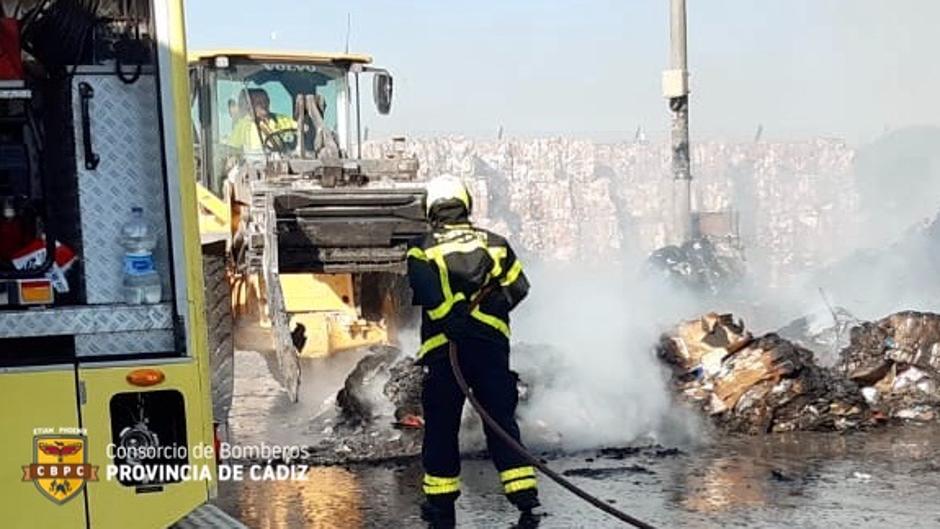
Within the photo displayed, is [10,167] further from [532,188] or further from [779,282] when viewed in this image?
[532,188]

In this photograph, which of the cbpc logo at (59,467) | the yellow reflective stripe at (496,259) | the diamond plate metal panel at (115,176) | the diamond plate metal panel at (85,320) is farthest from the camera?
the yellow reflective stripe at (496,259)

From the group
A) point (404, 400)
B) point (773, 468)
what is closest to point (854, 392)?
point (773, 468)

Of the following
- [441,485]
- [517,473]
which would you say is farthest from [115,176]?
[517,473]

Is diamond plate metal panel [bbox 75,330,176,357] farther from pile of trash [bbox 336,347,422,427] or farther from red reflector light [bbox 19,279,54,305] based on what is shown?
pile of trash [bbox 336,347,422,427]

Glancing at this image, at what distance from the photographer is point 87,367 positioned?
4.15m

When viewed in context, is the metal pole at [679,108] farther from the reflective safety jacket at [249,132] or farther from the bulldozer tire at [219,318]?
the bulldozer tire at [219,318]

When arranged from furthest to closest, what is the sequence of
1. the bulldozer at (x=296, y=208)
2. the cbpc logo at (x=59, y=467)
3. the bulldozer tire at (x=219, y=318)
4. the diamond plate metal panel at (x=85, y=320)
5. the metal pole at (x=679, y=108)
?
the metal pole at (x=679, y=108), the bulldozer at (x=296, y=208), the bulldozer tire at (x=219, y=318), the diamond plate metal panel at (x=85, y=320), the cbpc logo at (x=59, y=467)

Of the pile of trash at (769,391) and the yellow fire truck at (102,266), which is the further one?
the pile of trash at (769,391)

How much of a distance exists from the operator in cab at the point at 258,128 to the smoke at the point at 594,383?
8.62ft

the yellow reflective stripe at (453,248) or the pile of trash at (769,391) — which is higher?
the yellow reflective stripe at (453,248)

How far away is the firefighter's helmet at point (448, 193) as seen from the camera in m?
6.20

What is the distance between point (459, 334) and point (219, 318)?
2497 millimetres

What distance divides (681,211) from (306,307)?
20.0 ft

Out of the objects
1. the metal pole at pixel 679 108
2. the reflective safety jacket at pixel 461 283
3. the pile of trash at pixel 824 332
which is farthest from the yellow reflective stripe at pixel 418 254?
the metal pole at pixel 679 108
